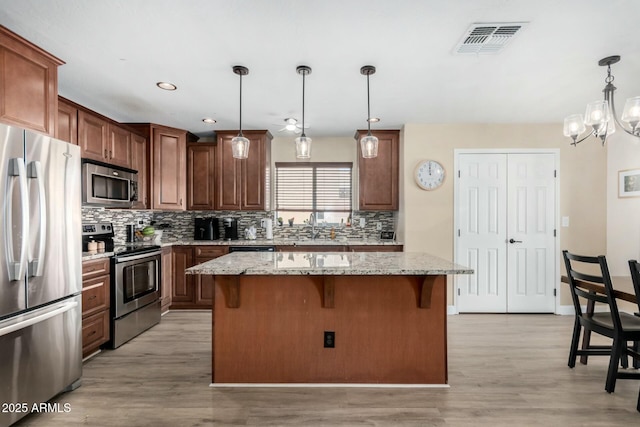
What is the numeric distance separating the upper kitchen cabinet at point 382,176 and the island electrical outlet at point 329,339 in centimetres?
236

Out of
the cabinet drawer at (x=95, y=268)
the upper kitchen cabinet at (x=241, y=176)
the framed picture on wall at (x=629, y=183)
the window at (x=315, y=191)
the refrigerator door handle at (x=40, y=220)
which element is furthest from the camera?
the window at (x=315, y=191)

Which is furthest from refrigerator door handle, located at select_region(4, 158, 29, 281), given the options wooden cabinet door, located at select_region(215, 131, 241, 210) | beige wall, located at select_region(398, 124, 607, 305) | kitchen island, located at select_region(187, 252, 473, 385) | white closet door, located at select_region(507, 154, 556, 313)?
white closet door, located at select_region(507, 154, 556, 313)

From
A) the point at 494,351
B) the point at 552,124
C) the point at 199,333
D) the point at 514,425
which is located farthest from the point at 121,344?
the point at 552,124

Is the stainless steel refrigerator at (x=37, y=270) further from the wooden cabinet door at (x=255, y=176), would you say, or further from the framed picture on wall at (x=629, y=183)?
the framed picture on wall at (x=629, y=183)

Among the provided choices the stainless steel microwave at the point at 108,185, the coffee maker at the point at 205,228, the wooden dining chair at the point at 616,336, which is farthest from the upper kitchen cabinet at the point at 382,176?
the stainless steel microwave at the point at 108,185

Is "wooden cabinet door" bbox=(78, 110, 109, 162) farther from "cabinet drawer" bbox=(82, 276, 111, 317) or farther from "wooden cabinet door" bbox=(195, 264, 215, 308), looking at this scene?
"wooden cabinet door" bbox=(195, 264, 215, 308)

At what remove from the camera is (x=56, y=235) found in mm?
2129

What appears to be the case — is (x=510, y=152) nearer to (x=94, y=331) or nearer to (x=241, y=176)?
(x=241, y=176)

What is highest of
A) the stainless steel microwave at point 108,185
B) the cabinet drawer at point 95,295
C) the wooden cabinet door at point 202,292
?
the stainless steel microwave at point 108,185

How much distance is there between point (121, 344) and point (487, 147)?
15.2 feet

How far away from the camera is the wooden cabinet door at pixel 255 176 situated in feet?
14.7

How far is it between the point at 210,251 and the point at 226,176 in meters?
1.06

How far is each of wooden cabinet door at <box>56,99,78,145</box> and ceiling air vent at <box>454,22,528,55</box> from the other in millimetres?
3415

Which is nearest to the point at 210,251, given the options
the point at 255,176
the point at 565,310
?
the point at 255,176
